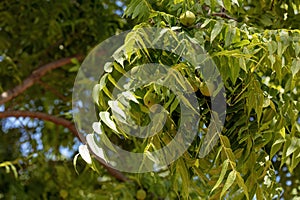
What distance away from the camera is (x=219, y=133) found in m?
1.54

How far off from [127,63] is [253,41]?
287 millimetres

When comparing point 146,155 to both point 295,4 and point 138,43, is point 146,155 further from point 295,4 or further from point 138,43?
point 295,4

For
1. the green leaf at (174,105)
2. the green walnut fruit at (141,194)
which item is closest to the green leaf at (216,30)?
the green leaf at (174,105)

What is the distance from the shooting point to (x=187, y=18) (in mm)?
1592

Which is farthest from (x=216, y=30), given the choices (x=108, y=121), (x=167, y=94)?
(x=108, y=121)

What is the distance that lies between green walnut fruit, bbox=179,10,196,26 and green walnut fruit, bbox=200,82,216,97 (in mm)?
157

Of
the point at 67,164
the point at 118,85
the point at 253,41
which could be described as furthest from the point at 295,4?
the point at 67,164

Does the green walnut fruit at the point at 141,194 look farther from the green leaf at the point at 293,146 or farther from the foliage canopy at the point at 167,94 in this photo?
the green leaf at the point at 293,146

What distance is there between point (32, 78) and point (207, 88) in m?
1.74

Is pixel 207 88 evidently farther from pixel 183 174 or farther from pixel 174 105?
pixel 183 174

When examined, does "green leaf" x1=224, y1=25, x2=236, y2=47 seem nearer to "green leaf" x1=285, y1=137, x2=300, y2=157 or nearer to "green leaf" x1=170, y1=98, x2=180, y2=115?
"green leaf" x1=170, y1=98, x2=180, y2=115

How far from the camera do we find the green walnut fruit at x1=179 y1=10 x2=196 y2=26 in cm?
159

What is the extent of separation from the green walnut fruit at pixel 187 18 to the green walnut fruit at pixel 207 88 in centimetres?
16

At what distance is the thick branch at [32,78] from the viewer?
9.84ft
